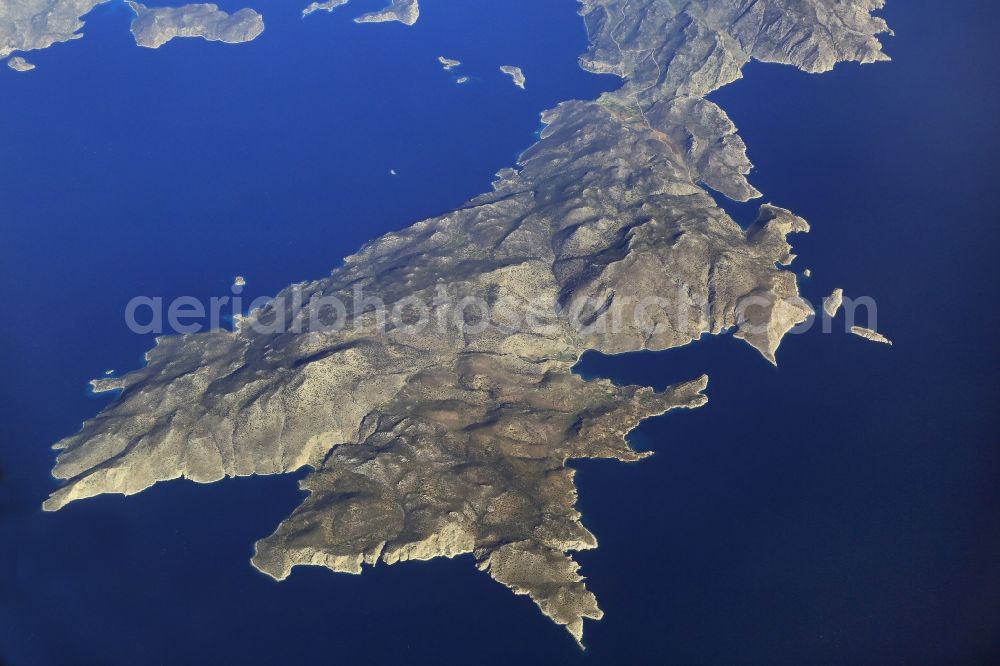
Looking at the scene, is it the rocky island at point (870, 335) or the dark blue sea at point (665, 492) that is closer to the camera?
the dark blue sea at point (665, 492)

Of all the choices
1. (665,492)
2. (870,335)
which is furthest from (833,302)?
(665,492)

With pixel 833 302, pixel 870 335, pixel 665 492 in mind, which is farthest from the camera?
pixel 833 302

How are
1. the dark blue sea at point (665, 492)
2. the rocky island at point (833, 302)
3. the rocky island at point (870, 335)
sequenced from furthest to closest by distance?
the rocky island at point (833, 302) < the rocky island at point (870, 335) < the dark blue sea at point (665, 492)

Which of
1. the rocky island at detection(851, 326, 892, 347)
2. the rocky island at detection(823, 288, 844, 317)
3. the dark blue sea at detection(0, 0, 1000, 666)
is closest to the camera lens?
the dark blue sea at detection(0, 0, 1000, 666)

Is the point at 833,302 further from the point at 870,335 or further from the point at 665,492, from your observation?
the point at 665,492

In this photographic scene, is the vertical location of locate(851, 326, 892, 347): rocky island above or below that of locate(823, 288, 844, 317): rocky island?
below

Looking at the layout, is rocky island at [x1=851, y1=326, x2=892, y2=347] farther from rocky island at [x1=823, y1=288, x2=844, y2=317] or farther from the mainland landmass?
A: the mainland landmass

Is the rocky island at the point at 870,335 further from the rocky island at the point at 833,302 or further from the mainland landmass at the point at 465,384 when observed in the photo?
the mainland landmass at the point at 465,384

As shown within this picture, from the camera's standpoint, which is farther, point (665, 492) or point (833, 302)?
point (833, 302)

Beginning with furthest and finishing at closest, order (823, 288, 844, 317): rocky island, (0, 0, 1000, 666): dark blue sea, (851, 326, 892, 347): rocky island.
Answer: (823, 288, 844, 317): rocky island
(851, 326, 892, 347): rocky island
(0, 0, 1000, 666): dark blue sea
